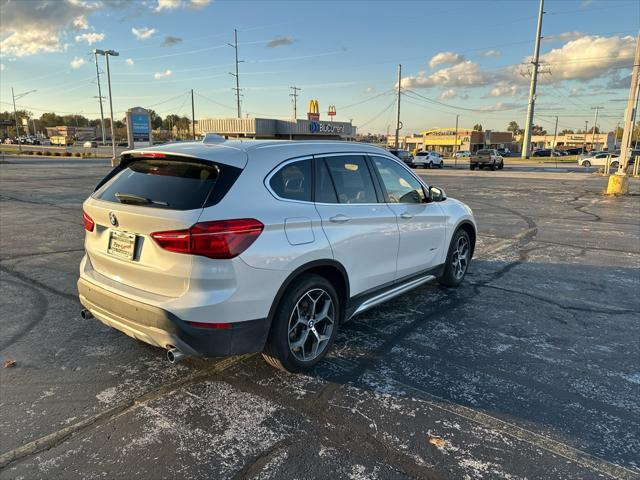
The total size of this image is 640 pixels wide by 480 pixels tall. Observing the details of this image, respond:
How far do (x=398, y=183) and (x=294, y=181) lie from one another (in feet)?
5.20

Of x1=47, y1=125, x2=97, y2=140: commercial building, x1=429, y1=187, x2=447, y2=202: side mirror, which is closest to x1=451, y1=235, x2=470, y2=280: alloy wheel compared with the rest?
x1=429, y1=187, x2=447, y2=202: side mirror

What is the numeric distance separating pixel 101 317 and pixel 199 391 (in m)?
0.96

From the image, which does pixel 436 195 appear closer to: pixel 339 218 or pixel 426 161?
pixel 339 218

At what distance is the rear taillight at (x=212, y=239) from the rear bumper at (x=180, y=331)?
1.47ft

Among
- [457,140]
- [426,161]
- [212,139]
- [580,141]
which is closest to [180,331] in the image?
[212,139]

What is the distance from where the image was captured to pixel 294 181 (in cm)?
340

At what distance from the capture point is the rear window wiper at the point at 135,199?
3.05 m

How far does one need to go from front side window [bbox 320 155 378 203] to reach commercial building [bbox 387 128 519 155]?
10158 cm

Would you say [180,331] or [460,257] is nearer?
[180,331]

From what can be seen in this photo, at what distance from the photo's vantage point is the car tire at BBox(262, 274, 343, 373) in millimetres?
3250

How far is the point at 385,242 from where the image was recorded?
4.14 m

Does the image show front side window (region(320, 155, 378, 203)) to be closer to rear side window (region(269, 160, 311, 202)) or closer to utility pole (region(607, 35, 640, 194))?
rear side window (region(269, 160, 311, 202))

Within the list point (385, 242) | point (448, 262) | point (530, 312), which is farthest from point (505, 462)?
point (448, 262)

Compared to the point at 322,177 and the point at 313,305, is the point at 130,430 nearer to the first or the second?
the point at 313,305
